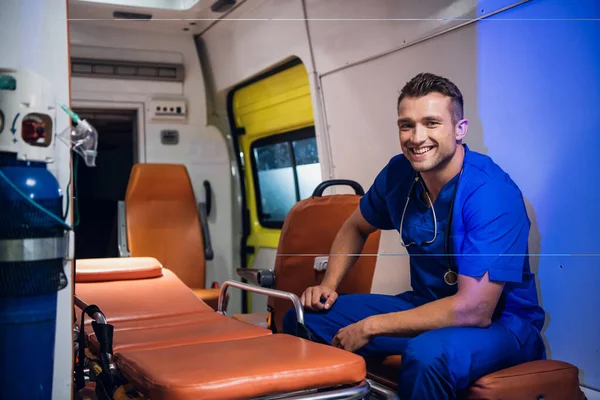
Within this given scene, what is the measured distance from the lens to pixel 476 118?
2180 mm

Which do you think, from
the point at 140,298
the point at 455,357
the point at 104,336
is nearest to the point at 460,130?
the point at 455,357

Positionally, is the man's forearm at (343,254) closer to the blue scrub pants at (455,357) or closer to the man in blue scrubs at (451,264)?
the man in blue scrubs at (451,264)

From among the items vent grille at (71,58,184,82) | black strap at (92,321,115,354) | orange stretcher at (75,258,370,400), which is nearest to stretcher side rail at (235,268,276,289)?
orange stretcher at (75,258,370,400)

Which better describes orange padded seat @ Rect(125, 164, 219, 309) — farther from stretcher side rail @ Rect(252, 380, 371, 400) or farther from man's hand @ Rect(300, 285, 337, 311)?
stretcher side rail @ Rect(252, 380, 371, 400)

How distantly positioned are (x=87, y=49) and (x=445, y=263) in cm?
300

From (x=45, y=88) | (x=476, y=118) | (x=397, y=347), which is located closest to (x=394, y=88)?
(x=476, y=118)

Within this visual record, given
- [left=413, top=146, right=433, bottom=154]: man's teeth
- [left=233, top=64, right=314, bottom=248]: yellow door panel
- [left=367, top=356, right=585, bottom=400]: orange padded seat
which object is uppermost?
[left=233, top=64, right=314, bottom=248]: yellow door panel

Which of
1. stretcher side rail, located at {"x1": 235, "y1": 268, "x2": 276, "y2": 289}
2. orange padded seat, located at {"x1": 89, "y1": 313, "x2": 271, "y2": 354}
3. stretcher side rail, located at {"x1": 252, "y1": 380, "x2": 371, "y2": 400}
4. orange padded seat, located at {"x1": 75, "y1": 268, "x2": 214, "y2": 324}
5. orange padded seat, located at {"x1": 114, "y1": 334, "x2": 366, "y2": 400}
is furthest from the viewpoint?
stretcher side rail, located at {"x1": 235, "y1": 268, "x2": 276, "y2": 289}

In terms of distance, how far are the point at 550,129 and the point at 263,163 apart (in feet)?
8.26

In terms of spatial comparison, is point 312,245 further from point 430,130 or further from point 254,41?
point 254,41

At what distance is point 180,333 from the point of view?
7.91ft

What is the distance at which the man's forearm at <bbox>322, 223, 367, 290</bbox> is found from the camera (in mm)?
2598

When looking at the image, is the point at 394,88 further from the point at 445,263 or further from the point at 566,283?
the point at 566,283

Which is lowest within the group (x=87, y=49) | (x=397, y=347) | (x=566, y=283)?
(x=397, y=347)
